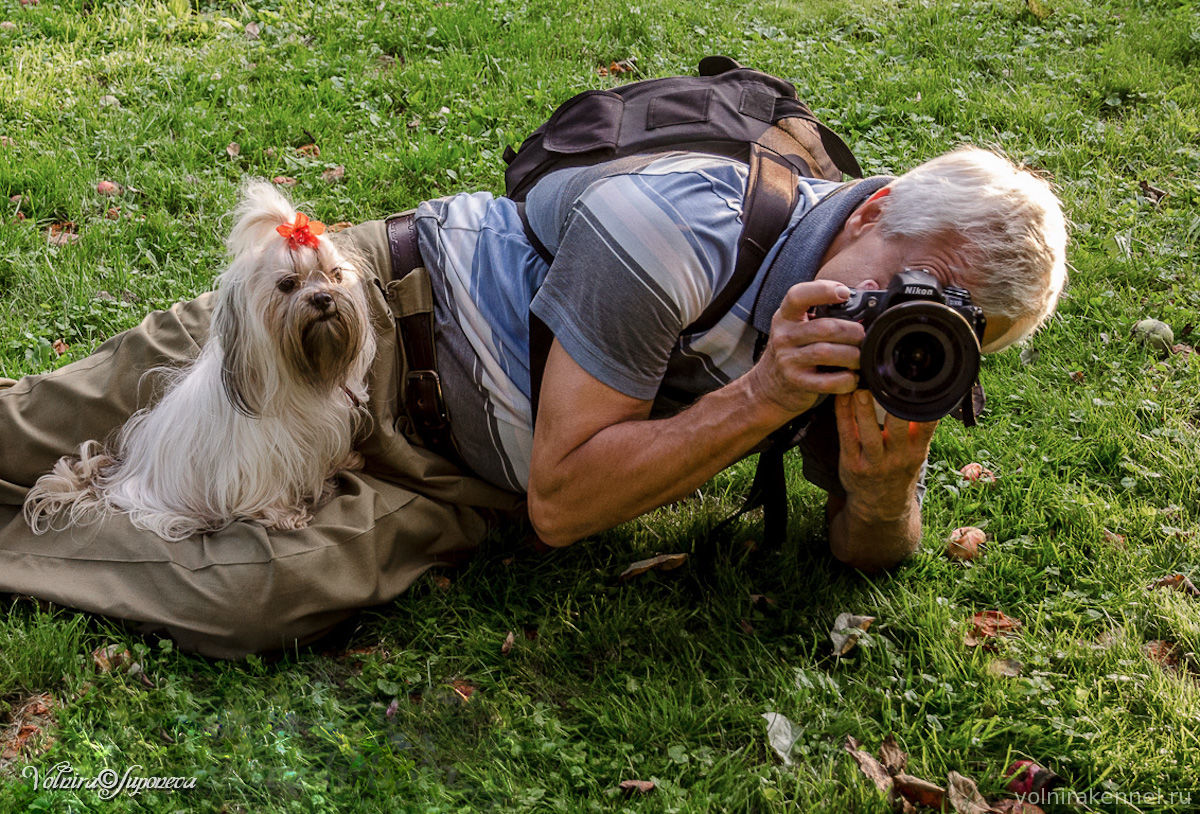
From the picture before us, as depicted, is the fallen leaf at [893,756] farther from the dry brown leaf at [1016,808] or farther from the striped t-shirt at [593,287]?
the striped t-shirt at [593,287]

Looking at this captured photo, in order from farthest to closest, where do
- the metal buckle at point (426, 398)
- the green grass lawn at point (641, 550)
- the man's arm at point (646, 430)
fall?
the metal buckle at point (426, 398) → the green grass lawn at point (641, 550) → the man's arm at point (646, 430)

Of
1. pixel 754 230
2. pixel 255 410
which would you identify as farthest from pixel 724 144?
pixel 255 410

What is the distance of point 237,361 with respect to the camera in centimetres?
259

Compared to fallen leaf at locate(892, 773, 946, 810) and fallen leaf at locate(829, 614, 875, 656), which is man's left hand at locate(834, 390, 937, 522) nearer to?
fallen leaf at locate(829, 614, 875, 656)

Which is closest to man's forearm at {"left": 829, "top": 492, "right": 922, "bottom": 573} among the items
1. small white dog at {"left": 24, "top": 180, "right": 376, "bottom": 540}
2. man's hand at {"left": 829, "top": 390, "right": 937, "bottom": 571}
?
man's hand at {"left": 829, "top": 390, "right": 937, "bottom": 571}

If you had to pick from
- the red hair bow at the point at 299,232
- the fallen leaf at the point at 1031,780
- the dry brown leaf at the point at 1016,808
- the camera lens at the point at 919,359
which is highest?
the red hair bow at the point at 299,232

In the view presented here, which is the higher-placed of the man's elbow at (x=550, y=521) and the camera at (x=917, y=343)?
the camera at (x=917, y=343)

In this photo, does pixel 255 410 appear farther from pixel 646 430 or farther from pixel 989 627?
pixel 989 627

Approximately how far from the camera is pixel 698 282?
2.29 m

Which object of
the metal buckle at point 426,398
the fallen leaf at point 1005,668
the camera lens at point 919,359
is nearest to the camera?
the camera lens at point 919,359

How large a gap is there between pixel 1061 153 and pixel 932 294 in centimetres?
310

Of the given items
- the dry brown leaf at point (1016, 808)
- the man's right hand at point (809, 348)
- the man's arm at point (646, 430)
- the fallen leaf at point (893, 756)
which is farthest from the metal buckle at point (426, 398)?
the dry brown leaf at point (1016, 808)

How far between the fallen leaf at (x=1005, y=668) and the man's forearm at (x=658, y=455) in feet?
2.66

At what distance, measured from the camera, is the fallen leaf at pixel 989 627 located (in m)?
2.64
